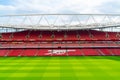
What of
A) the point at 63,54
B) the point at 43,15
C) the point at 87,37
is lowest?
the point at 63,54

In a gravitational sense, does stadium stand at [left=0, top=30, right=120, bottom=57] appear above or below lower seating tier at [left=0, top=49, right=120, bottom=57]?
above

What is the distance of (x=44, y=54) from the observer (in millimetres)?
46531

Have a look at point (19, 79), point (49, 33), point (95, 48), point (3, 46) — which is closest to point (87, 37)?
point (95, 48)

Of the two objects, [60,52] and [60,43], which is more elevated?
[60,43]

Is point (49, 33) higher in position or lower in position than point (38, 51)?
higher

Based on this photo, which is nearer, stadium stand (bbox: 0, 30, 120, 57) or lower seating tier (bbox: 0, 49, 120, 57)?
lower seating tier (bbox: 0, 49, 120, 57)

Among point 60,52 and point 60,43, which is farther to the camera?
point 60,43

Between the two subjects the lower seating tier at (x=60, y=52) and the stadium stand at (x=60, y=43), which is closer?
the lower seating tier at (x=60, y=52)

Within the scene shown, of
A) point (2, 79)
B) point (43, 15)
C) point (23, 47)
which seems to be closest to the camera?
point (2, 79)

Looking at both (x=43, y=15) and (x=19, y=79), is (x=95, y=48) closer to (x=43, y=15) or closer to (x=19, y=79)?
(x=43, y=15)

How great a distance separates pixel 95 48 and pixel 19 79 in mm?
34225

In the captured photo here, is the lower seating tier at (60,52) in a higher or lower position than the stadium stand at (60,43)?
lower

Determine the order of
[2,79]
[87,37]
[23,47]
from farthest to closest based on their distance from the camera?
[87,37], [23,47], [2,79]

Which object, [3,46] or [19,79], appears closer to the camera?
[19,79]
